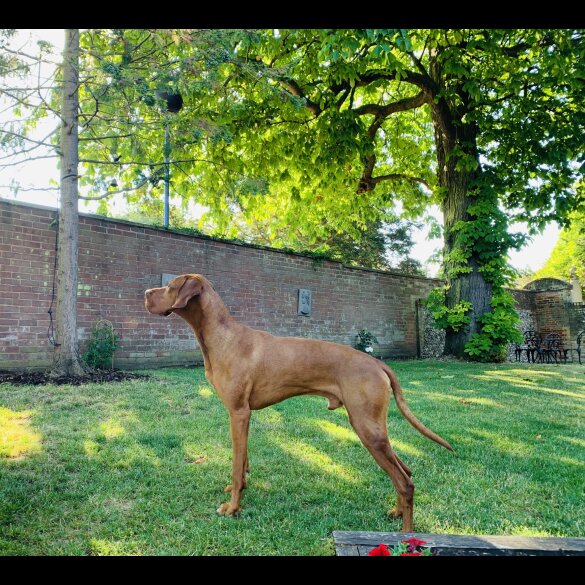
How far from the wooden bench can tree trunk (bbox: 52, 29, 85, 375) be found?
6.29 meters

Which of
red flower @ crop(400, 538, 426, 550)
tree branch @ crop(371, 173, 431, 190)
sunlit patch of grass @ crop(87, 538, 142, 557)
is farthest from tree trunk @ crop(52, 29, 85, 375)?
tree branch @ crop(371, 173, 431, 190)

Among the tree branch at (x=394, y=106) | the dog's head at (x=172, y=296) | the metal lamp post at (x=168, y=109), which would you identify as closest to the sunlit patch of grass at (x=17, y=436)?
the dog's head at (x=172, y=296)

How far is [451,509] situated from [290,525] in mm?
1035

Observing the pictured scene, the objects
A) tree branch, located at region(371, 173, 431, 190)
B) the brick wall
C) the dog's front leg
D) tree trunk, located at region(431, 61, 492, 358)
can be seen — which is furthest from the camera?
tree branch, located at region(371, 173, 431, 190)

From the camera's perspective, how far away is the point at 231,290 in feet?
34.4

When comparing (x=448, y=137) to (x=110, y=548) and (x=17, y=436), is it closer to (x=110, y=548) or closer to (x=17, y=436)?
(x=17, y=436)

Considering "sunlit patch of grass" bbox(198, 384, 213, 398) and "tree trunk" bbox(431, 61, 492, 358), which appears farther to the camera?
"tree trunk" bbox(431, 61, 492, 358)

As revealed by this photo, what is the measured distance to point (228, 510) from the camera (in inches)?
105

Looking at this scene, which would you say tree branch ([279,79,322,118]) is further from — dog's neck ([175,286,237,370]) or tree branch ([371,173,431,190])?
dog's neck ([175,286,237,370])

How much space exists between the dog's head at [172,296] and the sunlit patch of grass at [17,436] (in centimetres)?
172

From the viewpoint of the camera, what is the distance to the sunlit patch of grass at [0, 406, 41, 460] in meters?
3.51

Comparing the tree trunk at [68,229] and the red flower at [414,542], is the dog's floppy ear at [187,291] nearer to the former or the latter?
the red flower at [414,542]
